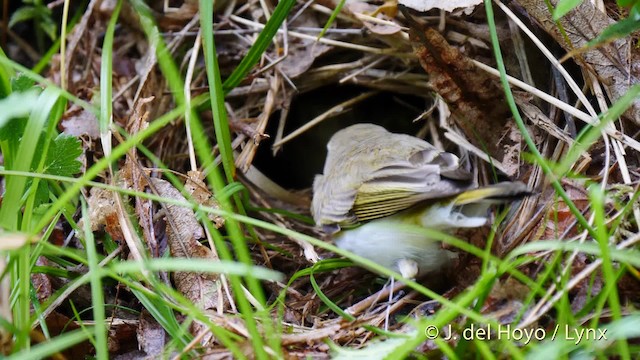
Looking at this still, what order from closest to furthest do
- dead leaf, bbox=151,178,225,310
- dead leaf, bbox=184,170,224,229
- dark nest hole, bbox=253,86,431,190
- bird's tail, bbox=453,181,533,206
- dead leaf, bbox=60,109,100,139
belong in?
bird's tail, bbox=453,181,533,206
dead leaf, bbox=151,178,225,310
dead leaf, bbox=184,170,224,229
dead leaf, bbox=60,109,100,139
dark nest hole, bbox=253,86,431,190

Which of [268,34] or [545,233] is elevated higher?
[268,34]

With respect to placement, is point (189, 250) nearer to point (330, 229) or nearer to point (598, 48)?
point (330, 229)

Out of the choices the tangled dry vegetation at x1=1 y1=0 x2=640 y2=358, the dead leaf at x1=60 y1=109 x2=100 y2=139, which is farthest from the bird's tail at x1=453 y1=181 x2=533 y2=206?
the dead leaf at x1=60 y1=109 x2=100 y2=139

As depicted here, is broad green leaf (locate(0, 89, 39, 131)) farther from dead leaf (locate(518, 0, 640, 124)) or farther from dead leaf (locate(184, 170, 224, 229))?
dead leaf (locate(518, 0, 640, 124))

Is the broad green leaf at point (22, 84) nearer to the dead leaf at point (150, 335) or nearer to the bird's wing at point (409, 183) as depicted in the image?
the dead leaf at point (150, 335)

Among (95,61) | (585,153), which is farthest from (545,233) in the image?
(95,61)

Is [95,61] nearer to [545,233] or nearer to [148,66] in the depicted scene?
[148,66]
